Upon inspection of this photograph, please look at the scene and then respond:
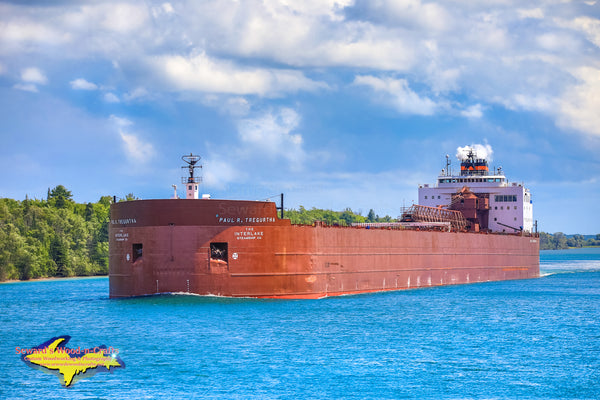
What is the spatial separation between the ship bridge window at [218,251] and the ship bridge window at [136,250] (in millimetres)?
3416

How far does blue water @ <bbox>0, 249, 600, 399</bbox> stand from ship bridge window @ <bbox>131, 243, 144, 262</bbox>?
2305mm

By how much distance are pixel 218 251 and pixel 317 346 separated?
34.3 feet

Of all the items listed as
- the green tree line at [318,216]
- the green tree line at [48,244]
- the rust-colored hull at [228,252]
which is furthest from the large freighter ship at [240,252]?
the green tree line at [318,216]

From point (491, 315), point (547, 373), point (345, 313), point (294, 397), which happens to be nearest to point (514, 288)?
point (491, 315)

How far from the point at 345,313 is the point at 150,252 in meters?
8.91

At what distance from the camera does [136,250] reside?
36344mm

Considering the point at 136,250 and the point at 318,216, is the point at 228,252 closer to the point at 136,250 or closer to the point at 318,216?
the point at 136,250

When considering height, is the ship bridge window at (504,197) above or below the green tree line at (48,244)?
above

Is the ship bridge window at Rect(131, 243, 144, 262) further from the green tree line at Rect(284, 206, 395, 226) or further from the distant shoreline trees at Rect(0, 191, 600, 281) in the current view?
the green tree line at Rect(284, 206, 395, 226)

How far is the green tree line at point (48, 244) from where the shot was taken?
2516 inches

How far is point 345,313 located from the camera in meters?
33.5

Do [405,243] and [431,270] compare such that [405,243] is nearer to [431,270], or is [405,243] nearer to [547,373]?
[431,270]

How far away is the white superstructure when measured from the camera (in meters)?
63.1

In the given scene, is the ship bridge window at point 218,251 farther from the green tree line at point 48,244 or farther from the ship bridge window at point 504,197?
the ship bridge window at point 504,197
